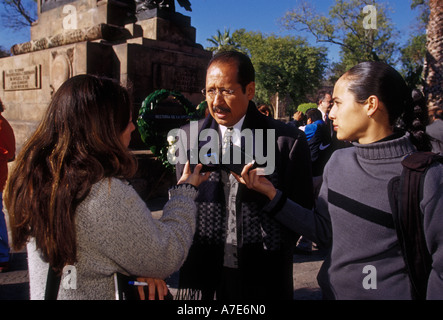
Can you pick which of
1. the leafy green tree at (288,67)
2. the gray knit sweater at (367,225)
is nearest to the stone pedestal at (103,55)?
the gray knit sweater at (367,225)

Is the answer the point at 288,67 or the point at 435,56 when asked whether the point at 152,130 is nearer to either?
the point at 435,56

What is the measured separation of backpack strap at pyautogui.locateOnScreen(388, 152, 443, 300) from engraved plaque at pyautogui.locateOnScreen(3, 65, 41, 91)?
8.74 meters

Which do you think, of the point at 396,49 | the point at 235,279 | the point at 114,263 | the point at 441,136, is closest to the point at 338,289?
the point at 235,279

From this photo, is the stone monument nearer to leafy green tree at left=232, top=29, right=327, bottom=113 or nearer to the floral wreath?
the floral wreath

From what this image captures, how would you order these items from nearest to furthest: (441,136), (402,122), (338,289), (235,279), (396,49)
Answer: (338,289)
(402,122)
(235,279)
(441,136)
(396,49)

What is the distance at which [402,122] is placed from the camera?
1.77 meters

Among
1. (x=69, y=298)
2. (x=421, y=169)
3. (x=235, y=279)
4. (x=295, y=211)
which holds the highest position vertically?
(x=421, y=169)

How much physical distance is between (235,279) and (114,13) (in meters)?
7.55

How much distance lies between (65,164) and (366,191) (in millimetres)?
1221

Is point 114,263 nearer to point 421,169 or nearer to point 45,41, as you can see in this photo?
point 421,169

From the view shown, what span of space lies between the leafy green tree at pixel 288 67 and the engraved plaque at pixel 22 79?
39126 millimetres

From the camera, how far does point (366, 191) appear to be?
5.22 ft

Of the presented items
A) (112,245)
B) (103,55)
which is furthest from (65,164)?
(103,55)

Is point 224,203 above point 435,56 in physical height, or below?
below
